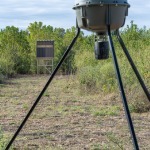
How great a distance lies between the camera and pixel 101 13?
11.3 feet

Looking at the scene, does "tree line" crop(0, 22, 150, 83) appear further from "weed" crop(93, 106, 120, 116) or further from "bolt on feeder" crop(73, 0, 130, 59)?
"bolt on feeder" crop(73, 0, 130, 59)

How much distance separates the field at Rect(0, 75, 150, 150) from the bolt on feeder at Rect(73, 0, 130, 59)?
188cm

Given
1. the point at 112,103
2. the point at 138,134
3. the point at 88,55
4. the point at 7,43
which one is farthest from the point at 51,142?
the point at 7,43

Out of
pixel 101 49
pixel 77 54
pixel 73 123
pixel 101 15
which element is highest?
pixel 101 15

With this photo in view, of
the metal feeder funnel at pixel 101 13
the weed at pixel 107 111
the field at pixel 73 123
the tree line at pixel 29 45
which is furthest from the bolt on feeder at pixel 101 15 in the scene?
the tree line at pixel 29 45

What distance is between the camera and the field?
19.4 ft

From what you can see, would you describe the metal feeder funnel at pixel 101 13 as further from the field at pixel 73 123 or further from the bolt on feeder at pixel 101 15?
the field at pixel 73 123

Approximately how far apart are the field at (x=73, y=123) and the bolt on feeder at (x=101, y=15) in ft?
6.16

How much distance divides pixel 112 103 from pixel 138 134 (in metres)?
3.66

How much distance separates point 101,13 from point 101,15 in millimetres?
16

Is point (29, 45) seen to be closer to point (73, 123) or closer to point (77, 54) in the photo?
point (77, 54)

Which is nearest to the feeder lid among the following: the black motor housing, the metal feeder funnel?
the metal feeder funnel

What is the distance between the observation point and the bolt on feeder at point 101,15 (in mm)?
3432

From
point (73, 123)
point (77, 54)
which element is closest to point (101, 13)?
point (73, 123)
